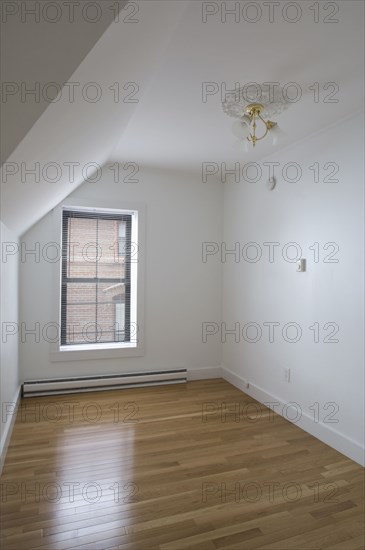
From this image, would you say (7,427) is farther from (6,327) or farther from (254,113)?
(254,113)

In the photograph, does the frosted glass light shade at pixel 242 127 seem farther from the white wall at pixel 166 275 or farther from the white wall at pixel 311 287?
the white wall at pixel 166 275

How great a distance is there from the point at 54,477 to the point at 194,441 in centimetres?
109

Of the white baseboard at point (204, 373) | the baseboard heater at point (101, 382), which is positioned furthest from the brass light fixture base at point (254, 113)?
the white baseboard at point (204, 373)

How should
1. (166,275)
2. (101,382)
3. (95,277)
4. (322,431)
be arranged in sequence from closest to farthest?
(322,431) → (101,382) → (95,277) → (166,275)

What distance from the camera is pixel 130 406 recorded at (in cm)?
357

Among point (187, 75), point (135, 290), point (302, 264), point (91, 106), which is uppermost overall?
point (187, 75)

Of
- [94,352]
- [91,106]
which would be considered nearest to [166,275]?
[94,352]

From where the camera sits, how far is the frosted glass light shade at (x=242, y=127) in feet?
8.25

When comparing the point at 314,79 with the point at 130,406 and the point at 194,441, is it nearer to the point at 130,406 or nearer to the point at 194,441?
the point at 194,441

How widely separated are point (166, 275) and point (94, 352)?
1239 mm

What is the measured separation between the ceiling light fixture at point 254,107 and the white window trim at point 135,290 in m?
1.90

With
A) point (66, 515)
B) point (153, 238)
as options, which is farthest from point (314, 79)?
point (66, 515)

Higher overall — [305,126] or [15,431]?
[305,126]

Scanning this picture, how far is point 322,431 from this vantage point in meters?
2.89
